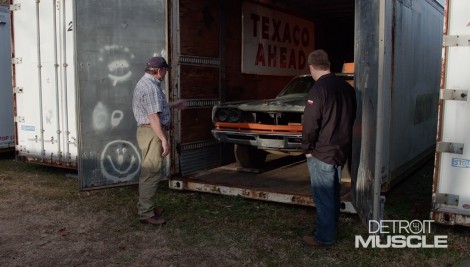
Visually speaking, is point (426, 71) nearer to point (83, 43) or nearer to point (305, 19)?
point (305, 19)

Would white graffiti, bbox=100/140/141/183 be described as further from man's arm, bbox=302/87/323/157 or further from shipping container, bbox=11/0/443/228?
man's arm, bbox=302/87/323/157

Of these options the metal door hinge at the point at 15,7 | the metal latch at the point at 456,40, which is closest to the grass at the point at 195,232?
the metal latch at the point at 456,40

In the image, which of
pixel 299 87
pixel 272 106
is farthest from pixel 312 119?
pixel 299 87

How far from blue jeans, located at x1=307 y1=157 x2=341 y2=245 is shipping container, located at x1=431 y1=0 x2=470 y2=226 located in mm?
1071

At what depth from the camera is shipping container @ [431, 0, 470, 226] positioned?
4.39 meters

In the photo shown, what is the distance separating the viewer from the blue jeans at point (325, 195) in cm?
436

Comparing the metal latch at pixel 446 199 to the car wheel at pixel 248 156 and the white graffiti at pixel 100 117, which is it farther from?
the white graffiti at pixel 100 117

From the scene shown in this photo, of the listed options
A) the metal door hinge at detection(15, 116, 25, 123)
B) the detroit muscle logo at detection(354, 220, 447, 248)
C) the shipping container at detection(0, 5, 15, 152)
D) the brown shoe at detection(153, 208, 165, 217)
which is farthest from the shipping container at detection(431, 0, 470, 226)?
the shipping container at detection(0, 5, 15, 152)

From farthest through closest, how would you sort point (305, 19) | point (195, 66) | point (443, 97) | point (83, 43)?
point (305, 19), point (195, 66), point (83, 43), point (443, 97)

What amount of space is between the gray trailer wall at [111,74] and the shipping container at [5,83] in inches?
169

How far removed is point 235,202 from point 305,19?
20.5 ft

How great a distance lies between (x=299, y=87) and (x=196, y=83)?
1.78m

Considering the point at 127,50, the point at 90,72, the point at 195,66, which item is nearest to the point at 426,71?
the point at 195,66

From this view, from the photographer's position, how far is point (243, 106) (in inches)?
264
